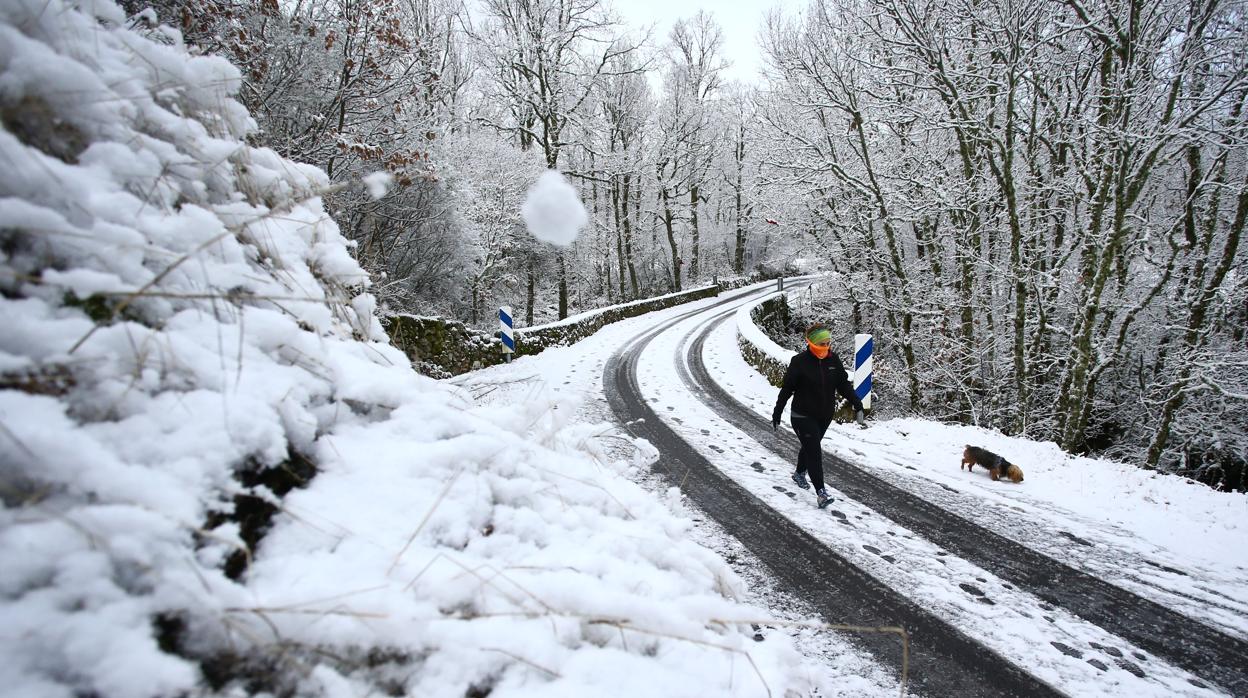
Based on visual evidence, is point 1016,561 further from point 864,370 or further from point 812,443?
point 864,370

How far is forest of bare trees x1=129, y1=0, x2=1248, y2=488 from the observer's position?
734 cm

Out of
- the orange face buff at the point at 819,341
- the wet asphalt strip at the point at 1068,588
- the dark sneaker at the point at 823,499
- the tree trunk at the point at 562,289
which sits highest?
the tree trunk at the point at 562,289

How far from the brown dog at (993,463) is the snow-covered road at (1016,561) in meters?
0.12

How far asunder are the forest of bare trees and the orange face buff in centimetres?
419

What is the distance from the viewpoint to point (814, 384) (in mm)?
4953

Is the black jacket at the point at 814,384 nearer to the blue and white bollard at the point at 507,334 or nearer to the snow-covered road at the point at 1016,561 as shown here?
the snow-covered road at the point at 1016,561

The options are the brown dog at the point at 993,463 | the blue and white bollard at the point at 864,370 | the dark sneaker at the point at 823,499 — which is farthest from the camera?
the blue and white bollard at the point at 864,370

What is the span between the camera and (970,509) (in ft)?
15.6

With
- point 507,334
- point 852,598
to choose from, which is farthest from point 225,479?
point 507,334

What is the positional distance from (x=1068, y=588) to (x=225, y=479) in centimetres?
509

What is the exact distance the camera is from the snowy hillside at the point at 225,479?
3.31ft

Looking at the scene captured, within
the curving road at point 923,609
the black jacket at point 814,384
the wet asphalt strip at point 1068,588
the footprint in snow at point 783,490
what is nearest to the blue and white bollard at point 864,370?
the curving road at point 923,609

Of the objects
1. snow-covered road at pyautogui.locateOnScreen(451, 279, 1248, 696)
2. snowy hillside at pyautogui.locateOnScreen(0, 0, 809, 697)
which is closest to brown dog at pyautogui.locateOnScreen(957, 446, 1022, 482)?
snow-covered road at pyautogui.locateOnScreen(451, 279, 1248, 696)

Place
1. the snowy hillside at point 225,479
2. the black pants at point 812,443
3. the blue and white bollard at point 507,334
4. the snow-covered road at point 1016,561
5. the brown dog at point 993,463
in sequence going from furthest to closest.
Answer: the blue and white bollard at point 507,334 → the brown dog at point 993,463 → the black pants at point 812,443 → the snow-covered road at point 1016,561 → the snowy hillside at point 225,479
